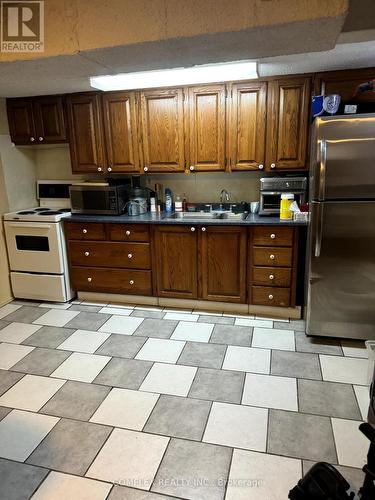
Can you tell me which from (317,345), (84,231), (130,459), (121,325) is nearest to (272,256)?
(317,345)

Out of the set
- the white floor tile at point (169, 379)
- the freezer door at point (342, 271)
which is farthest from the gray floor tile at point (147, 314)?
the freezer door at point (342, 271)

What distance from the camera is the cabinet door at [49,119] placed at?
3578 millimetres

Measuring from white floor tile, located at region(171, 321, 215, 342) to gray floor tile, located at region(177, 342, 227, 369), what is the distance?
0.30 feet

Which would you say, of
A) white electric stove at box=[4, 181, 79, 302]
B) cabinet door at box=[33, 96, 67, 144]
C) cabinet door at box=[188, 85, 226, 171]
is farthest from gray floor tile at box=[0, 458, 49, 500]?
cabinet door at box=[33, 96, 67, 144]

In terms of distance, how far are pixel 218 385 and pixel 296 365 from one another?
622mm

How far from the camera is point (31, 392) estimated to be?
235 cm

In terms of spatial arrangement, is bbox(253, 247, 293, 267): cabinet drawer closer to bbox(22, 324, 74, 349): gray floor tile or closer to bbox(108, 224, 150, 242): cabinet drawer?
bbox(108, 224, 150, 242): cabinet drawer

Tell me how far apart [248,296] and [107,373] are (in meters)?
1.47

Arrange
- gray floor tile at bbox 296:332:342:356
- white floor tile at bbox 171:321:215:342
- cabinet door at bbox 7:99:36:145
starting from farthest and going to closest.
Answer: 1. cabinet door at bbox 7:99:36:145
2. white floor tile at bbox 171:321:215:342
3. gray floor tile at bbox 296:332:342:356

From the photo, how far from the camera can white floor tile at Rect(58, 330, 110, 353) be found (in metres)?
2.87

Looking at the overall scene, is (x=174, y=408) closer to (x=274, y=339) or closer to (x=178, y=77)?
(x=274, y=339)

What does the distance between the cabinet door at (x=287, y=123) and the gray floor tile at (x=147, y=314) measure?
68.7 inches

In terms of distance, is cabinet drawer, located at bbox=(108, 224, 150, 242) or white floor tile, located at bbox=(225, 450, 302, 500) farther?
cabinet drawer, located at bbox=(108, 224, 150, 242)

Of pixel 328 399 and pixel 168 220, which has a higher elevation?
pixel 168 220
